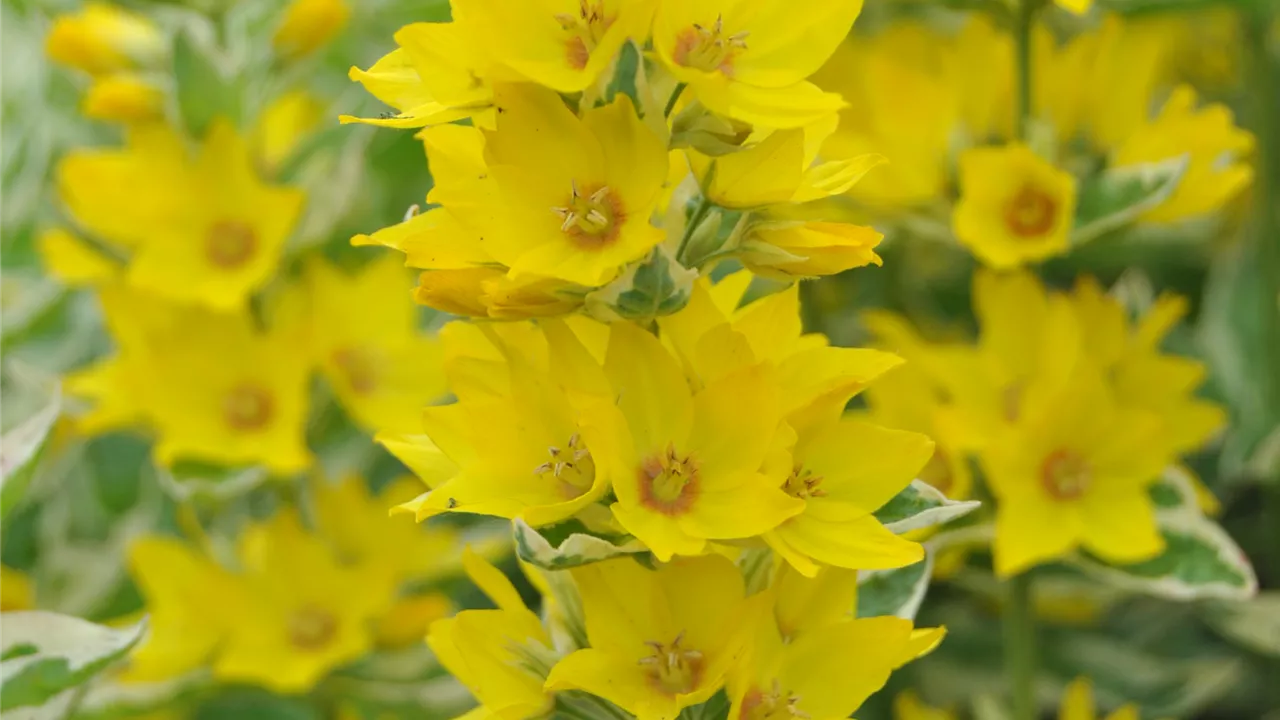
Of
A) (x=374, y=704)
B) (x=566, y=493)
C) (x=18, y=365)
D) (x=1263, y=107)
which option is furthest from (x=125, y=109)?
(x=1263, y=107)

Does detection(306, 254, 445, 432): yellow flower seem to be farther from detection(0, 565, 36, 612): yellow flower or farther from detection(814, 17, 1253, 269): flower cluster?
detection(814, 17, 1253, 269): flower cluster

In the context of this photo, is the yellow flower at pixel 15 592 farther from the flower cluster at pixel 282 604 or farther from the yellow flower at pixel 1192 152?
the yellow flower at pixel 1192 152

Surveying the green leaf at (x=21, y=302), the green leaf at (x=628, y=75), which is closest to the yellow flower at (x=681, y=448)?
the green leaf at (x=628, y=75)

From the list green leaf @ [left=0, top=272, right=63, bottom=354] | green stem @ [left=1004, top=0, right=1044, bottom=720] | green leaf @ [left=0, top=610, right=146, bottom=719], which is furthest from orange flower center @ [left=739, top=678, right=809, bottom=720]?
green leaf @ [left=0, top=272, right=63, bottom=354]

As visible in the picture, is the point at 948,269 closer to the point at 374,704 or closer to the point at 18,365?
the point at 374,704

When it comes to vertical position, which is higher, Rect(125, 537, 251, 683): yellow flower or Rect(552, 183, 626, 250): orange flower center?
Rect(552, 183, 626, 250): orange flower center

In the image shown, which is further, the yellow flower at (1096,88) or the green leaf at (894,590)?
the yellow flower at (1096,88)
